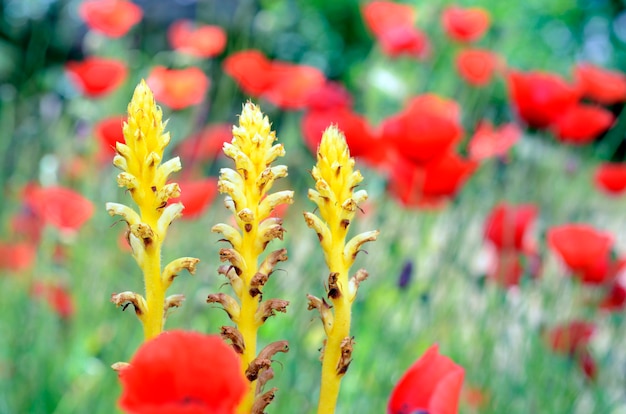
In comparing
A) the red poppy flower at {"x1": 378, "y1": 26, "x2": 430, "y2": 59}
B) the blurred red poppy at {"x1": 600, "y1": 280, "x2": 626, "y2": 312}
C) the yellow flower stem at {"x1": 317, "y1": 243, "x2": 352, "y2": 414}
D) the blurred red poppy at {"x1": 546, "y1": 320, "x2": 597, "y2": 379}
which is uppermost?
the red poppy flower at {"x1": 378, "y1": 26, "x2": 430, "y2": 59}

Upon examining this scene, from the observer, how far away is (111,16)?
2.11 meters

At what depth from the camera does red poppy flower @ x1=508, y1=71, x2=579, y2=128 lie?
1.68 m

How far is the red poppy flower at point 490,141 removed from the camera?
1.90 metres

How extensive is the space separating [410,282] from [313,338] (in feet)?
1.26

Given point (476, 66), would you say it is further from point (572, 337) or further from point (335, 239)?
point (335, 239)

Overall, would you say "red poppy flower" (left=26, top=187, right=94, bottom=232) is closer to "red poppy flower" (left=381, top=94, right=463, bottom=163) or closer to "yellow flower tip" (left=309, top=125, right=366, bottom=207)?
"red poppy flower" (left=381, top=94, right=463, bottom=163)

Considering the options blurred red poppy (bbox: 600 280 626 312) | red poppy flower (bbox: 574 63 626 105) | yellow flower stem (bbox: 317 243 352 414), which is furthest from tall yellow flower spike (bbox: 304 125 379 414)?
red poppy flower (bbox: 574 63 626 105)

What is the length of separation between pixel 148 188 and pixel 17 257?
65.8 inches

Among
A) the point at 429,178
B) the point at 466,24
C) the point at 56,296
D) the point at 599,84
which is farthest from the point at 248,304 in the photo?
the point at 466,24

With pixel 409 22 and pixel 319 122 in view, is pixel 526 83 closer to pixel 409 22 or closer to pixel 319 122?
pixel 319 122

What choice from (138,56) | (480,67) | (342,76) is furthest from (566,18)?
(480,67)

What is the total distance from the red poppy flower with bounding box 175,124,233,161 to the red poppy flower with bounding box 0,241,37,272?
1.73 ft

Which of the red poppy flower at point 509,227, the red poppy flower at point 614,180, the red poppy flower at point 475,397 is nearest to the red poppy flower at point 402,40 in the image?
the red poppy flower at point 614,180

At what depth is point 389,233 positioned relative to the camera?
1797 millimetres
